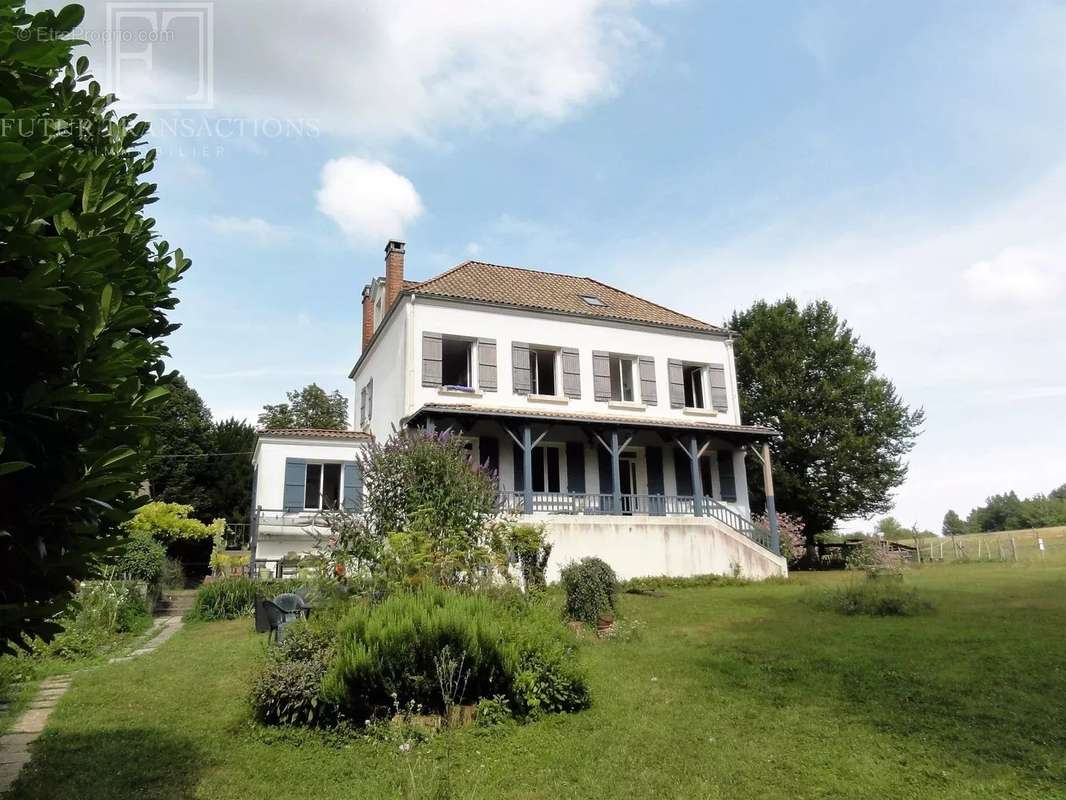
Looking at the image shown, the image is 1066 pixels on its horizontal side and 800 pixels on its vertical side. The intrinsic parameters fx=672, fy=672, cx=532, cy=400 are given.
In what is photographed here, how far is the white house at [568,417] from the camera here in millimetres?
18250

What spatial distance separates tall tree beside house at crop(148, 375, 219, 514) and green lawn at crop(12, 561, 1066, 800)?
23.7 meters

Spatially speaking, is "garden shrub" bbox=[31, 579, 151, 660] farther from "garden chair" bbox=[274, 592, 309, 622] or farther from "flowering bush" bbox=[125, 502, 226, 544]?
"flowering bush" bbox=[125, 502, 226, 544]

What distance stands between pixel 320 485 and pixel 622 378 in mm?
10092

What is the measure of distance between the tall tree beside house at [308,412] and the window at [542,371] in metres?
22.0

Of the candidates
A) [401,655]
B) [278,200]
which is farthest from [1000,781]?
[278,200]

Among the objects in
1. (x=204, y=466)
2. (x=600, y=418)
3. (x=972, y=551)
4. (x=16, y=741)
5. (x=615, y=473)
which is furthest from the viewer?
(x=204, y=466)

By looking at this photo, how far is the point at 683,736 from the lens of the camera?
18.7ft

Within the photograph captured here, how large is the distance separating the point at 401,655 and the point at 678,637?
5.13 meters

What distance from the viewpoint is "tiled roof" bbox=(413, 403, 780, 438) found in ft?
58.1

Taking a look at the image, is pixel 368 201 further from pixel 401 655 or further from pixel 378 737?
pixel 378 737

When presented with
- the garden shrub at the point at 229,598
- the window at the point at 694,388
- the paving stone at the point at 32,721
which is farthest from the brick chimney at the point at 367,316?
the paving stone at the point at 32,721

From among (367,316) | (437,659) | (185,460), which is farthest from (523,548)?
(185,460)

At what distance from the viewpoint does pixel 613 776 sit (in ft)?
16.2

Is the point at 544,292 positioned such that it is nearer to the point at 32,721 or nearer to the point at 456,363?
the point at 456,363
